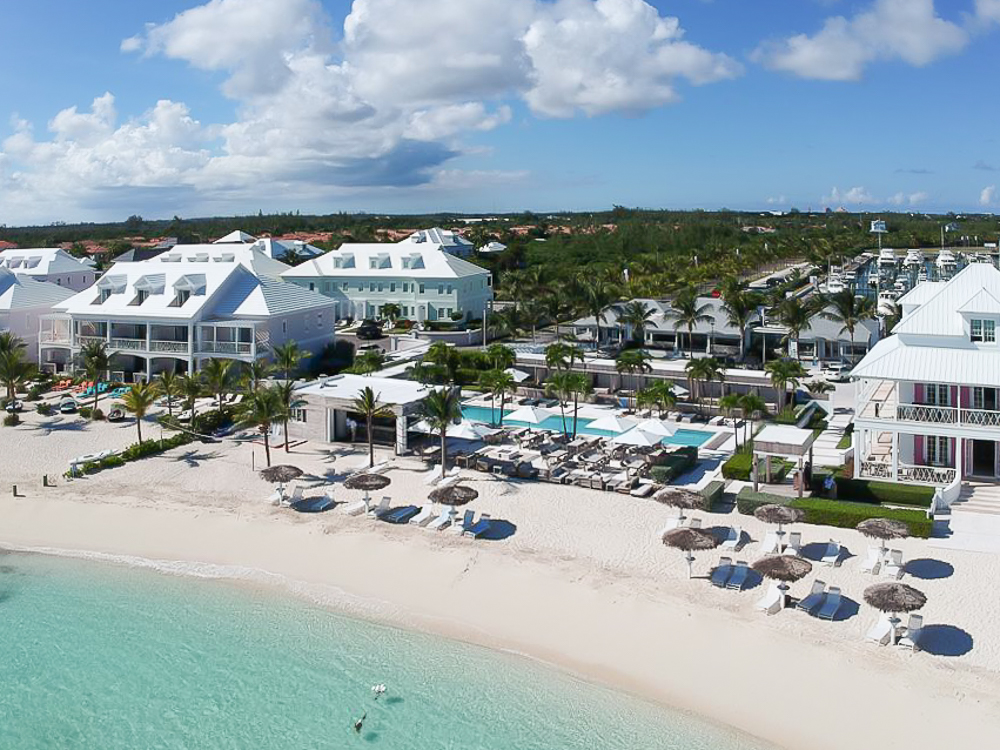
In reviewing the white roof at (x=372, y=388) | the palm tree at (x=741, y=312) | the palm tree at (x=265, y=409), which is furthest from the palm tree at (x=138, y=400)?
the palm tree at (x=741, y=312)

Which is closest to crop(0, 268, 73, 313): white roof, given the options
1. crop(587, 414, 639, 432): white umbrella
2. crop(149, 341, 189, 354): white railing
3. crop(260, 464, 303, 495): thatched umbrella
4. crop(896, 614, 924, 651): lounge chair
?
crop(149, 341, 189, 354): white railing

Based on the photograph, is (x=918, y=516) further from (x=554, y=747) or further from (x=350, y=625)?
(x=350, y=625)

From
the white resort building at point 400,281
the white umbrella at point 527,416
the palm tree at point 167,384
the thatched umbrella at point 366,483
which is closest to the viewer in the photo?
the thatched umbrella at point 366,483

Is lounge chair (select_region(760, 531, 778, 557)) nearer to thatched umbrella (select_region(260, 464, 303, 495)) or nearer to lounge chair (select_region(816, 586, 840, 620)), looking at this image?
lounge chair (select_region(816, 586, 840, 620))

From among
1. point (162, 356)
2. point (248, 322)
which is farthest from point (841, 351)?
point (162, 356)

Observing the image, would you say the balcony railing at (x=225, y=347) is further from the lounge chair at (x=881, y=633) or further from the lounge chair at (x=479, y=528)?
the lounge chair at (x=881, y=633)

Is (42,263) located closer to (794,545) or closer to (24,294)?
(24,294)

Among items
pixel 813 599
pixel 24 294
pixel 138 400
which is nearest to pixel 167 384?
pixel 138 400
